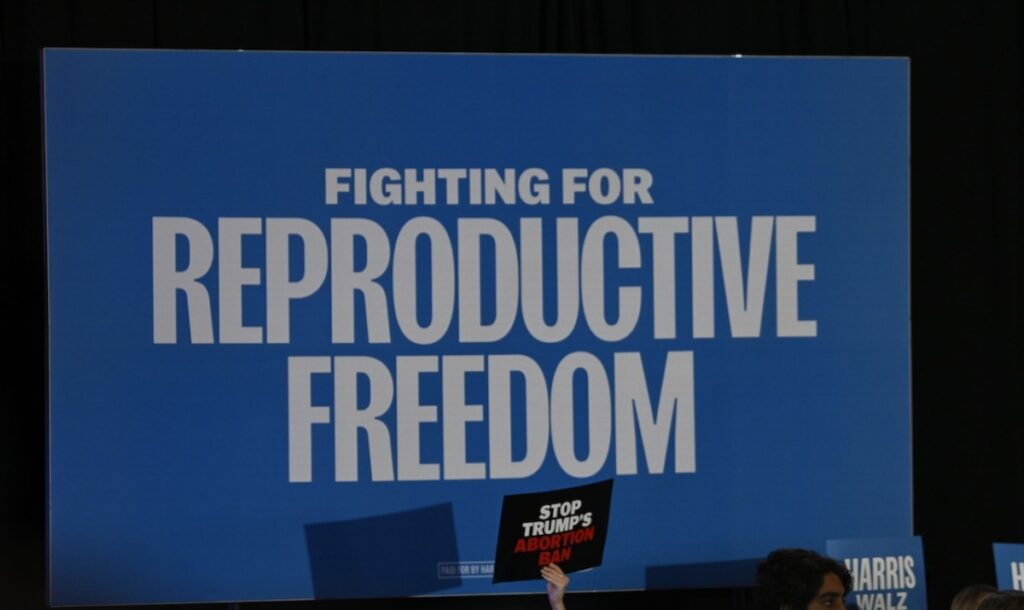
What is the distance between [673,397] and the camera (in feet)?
17.2

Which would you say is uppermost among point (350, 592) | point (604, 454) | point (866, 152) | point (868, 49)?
point (868, 49)

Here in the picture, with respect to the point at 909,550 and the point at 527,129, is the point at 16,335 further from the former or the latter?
the point at 909,550

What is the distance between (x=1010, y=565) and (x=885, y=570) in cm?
40

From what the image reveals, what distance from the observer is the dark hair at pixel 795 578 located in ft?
12.5

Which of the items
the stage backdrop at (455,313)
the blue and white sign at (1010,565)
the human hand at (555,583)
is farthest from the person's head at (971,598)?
the stage backdrop at (455,313)

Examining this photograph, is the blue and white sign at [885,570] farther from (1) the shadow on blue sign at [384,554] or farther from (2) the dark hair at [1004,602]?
(2) the dark hair at [1004,602]

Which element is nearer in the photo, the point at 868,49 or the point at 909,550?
the point at 909,550

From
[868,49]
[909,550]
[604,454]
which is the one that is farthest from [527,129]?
[909,550]

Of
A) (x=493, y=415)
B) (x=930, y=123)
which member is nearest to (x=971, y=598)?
(x=493, y=415)

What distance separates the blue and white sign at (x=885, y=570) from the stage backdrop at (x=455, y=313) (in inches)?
15.0

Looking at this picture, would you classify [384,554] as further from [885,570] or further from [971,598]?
[971,598]

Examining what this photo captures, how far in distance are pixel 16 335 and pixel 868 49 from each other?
350cm

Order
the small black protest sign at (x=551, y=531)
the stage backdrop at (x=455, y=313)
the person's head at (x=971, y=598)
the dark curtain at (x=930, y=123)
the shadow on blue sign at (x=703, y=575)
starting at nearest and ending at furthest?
the person's head at (x=971, y=598) < the small black protest sign at (x=551, y=531) < the stage backdrop at (x=455, y=313) < the shadow on blue sign at (x=703, y=575) < the dark curtain at (x=930, y=123)

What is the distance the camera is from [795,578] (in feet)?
12.6
